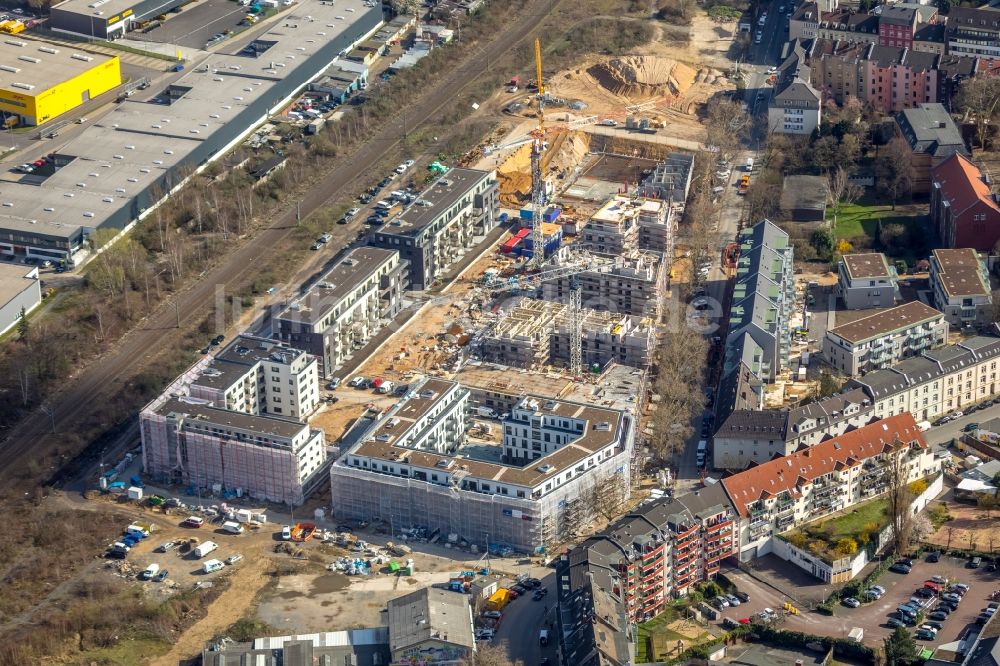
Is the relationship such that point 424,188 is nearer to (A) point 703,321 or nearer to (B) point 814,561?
(A) point 703,321

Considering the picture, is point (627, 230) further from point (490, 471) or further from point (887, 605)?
point (887, 605)

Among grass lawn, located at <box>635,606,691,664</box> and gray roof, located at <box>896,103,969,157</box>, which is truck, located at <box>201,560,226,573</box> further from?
gray roof, located at <box>896,103,969,157</box>

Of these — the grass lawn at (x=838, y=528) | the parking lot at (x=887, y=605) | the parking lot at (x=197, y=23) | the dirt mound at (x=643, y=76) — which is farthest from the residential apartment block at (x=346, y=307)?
the parking lot at (x=197, y=23)

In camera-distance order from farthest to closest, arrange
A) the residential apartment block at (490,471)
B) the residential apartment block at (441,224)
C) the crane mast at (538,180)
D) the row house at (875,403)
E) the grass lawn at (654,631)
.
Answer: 1. the crane mast at (538,180)
2. the residential apartment block at (441,224)
3. the row house at (875,403)
4. the residential apartment block at (490,471)
5. the grass lawn at (654,631)

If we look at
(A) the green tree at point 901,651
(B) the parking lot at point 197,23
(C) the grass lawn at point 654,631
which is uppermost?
(B) the parking lot at point 197,23

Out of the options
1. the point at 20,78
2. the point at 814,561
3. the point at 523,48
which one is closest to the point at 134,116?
the point at 20,78

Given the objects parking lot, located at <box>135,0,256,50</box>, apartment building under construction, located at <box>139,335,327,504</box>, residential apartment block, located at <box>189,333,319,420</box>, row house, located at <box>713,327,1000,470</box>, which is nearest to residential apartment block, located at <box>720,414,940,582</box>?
row house, located at <box>713,327,1000,470</box>

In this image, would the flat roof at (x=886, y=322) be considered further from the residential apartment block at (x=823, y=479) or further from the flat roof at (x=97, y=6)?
the flat roof at (x=97, y=6)
